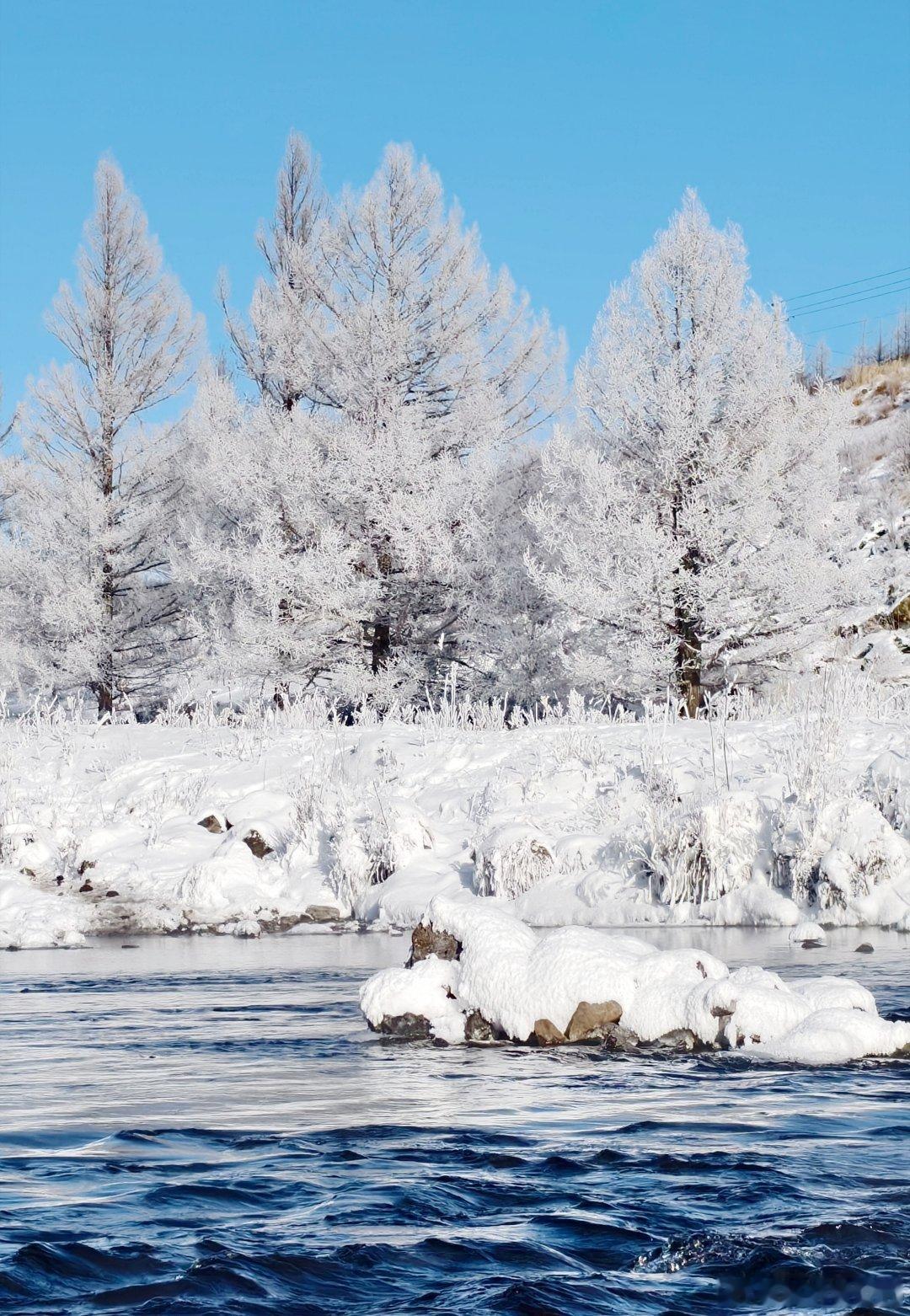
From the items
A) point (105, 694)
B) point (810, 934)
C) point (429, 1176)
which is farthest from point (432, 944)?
point (105, 694)

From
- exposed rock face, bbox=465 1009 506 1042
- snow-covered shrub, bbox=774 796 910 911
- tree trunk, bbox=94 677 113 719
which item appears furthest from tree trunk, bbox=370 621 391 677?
exposed rock face, bbox=465 1009 506 1042

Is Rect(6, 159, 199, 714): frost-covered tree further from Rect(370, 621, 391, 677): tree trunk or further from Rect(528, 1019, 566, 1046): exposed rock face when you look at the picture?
Rect(528, 1019, 566, 1046): exposed rock face

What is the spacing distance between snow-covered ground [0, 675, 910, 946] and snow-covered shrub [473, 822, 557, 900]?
0.02 meters

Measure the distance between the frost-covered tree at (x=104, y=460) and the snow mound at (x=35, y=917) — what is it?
11.7 m

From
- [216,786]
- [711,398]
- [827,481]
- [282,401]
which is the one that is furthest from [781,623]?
[282,401]

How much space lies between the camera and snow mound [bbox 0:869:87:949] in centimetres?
1177

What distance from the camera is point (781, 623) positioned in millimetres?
19047

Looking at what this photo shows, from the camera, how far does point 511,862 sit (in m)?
12.1

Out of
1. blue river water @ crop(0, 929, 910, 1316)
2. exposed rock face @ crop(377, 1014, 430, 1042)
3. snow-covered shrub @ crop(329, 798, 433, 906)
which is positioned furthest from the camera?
snow-covered shrub @ crop(329, 798, 433, 906)

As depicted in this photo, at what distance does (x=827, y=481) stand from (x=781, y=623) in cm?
209

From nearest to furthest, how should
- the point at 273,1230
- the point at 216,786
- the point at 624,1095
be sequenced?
the point at 273,1230
the point at 624,1095
the point at 216,786

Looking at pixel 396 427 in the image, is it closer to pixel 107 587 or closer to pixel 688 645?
pixel 688 645

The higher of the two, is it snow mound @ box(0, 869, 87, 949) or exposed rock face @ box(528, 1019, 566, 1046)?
snow mound @ box(0, 869, 87, 949)

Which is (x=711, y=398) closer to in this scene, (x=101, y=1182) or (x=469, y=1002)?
(x=469, y=1002)
